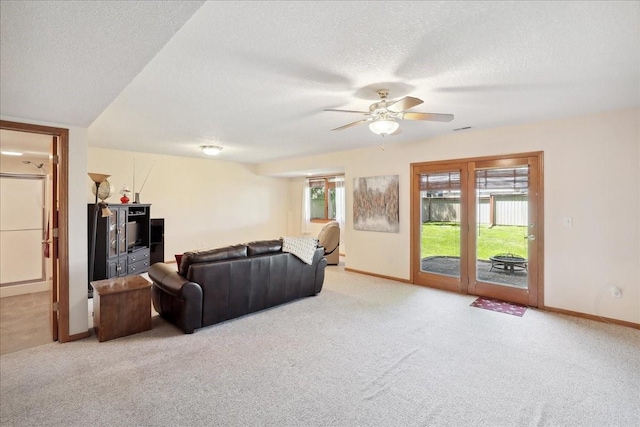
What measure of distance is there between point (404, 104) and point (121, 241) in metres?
5.02

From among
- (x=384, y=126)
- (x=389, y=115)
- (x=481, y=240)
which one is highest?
(x=389, y=115)

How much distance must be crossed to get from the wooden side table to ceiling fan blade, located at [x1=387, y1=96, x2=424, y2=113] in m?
3.01

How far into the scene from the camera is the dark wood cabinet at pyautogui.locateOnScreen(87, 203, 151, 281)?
487 centimetres

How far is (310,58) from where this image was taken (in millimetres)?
2242

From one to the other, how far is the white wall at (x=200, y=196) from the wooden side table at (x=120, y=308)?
3548mm

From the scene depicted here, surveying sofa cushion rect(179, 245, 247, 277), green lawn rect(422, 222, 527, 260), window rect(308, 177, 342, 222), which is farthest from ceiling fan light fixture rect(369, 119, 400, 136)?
window rect(308, 177, 342, 222)

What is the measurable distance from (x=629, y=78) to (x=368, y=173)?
3.65m

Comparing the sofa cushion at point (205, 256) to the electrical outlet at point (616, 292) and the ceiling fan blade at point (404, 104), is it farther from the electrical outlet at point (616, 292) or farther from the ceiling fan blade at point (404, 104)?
the electrical outlet at point (616, 292)

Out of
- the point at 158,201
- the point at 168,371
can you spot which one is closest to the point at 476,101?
the point at 168,371

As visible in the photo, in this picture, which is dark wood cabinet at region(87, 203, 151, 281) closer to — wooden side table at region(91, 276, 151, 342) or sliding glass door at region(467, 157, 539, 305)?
wooden side table at region(91, 276, 151, 342)

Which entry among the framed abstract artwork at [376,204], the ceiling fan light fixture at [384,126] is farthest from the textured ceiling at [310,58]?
the framed abstract artwork at [376,204]

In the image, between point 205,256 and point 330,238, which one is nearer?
point 205,256

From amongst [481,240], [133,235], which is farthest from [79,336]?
[481,240]

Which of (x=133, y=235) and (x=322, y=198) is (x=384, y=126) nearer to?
(x=133, y=235)
